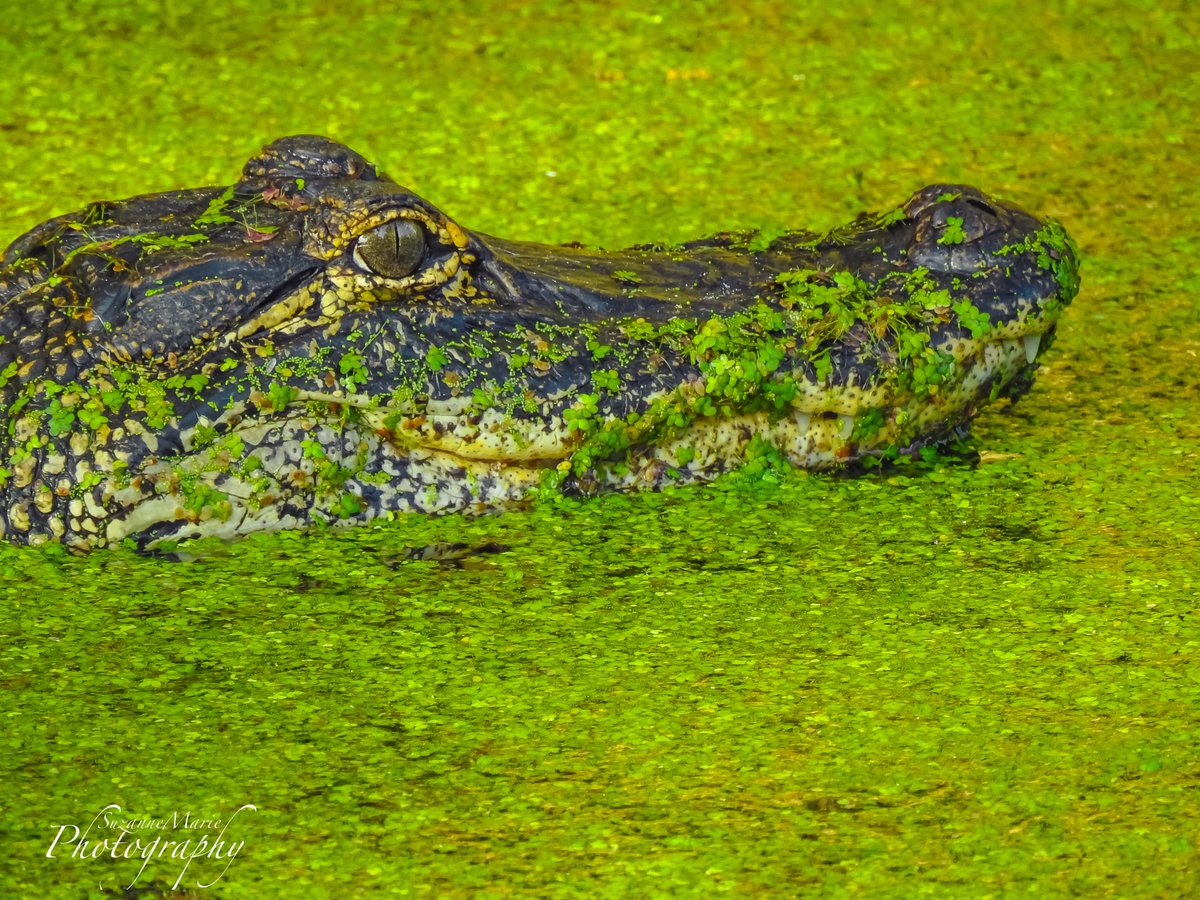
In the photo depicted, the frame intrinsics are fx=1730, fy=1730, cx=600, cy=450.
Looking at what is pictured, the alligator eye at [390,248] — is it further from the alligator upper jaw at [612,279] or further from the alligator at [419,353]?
the alligator upper jaw at [612,279]

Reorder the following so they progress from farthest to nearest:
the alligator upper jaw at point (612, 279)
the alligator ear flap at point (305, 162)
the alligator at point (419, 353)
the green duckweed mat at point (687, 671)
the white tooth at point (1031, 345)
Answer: the white tooth at point (1031, 345), the alligator ear flap at point (305, 162), the alligator upper jaw at point (612, 279), the alligator at point (419, 353), the green duckweed mat at point (687, 671)

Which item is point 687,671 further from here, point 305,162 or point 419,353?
point 305,162

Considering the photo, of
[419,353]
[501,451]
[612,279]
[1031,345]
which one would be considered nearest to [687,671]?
[501,451]

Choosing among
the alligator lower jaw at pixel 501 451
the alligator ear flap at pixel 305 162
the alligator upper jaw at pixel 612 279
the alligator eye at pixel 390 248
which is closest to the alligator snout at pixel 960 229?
the alligator lower jaw at pixel 501 451

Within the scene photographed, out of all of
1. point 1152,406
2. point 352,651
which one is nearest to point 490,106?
point 1152,406

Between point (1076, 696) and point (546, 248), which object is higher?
point (546, 248)

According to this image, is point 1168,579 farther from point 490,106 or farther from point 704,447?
point 490,106

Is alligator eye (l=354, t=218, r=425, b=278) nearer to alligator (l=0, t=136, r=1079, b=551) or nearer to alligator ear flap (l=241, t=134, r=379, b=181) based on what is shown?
alligator (l=0, t=136, r=1079, b=551)
